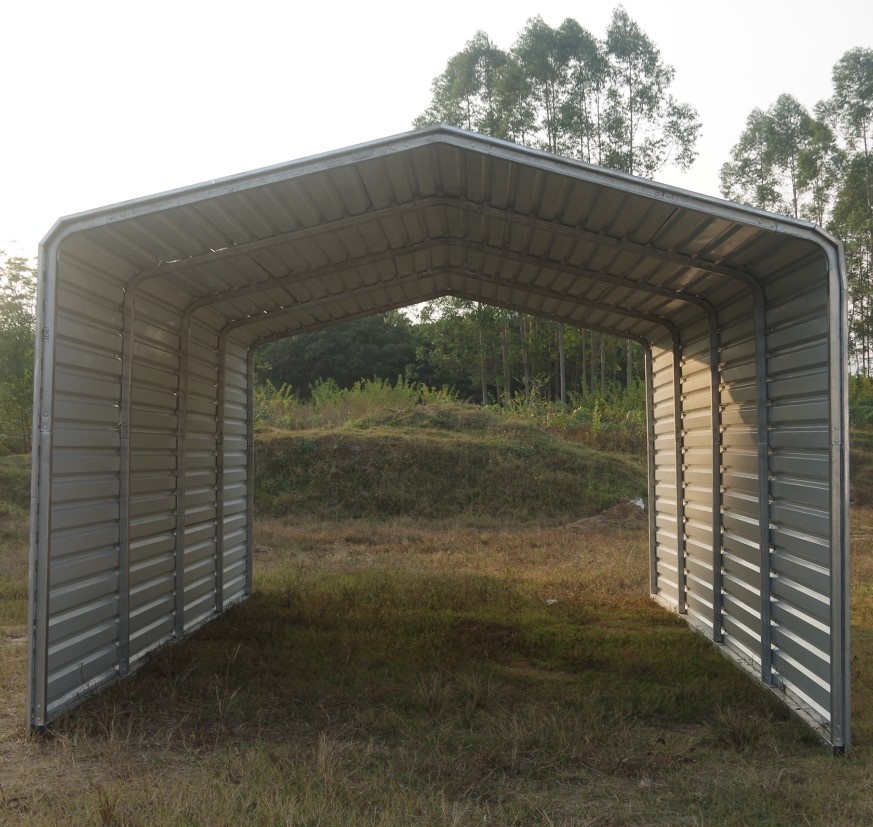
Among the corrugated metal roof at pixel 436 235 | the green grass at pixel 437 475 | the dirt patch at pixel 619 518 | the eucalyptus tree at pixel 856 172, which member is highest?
the eucalyptus tree at pixel 856 172

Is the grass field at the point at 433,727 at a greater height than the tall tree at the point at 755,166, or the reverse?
the tall tree at the point at 755,166

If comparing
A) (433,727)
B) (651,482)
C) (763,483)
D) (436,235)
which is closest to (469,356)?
(651,482)

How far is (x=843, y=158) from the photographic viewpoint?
1206 inches

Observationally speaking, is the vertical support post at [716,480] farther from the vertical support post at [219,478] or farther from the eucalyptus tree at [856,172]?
the eucalyptus tree at [856,172]

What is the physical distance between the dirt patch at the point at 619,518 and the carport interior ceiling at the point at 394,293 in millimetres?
7697

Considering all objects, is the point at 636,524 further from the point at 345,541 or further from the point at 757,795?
the point at 757,795

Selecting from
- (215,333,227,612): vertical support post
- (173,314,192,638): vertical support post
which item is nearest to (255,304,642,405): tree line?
(215,333,227,612): vertical support post

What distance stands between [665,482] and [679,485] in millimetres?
776

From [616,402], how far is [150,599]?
20087mm

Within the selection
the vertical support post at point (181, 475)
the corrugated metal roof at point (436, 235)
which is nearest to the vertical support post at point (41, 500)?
the corrugated metal roof at point (436, 235)

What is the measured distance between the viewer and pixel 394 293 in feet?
31.7

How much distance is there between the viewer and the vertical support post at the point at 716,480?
7.88 metres

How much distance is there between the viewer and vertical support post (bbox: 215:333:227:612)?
934 centimetres

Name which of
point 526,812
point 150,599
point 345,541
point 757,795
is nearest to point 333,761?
point 526,812
